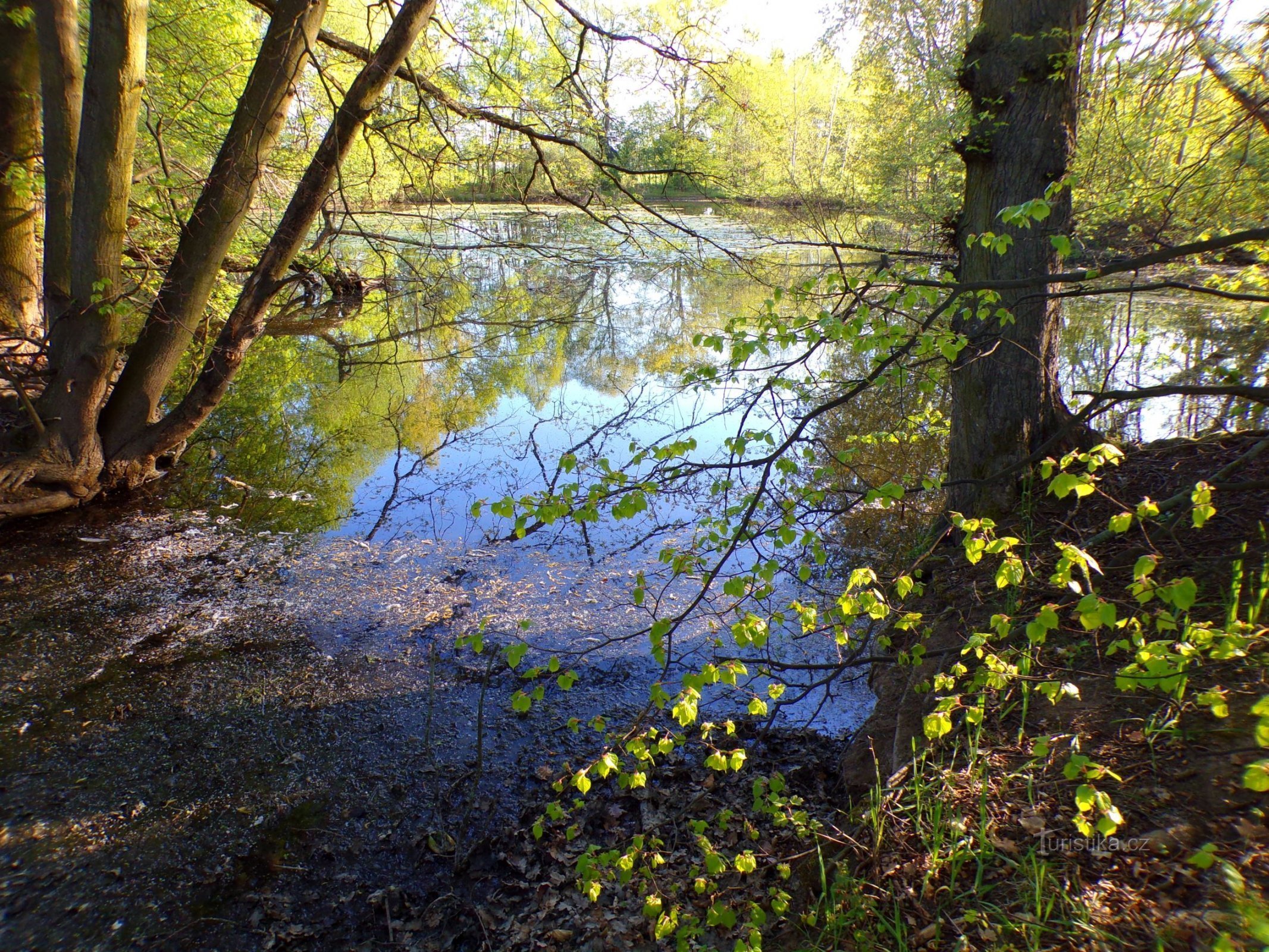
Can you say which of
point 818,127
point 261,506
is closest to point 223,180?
point 261,506

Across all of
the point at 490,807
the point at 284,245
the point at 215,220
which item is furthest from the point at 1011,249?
the point at 215,220

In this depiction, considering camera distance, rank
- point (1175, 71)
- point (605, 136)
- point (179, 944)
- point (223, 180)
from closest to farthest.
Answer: point (179, 944) < point (1175, 71) < point (223, 180) < point (605, 136)

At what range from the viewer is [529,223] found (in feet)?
26.7

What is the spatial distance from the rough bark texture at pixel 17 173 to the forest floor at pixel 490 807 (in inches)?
140

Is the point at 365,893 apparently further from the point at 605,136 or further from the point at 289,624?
the point at 605,136

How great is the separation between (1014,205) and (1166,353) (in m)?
8.08

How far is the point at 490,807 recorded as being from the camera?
3219mm

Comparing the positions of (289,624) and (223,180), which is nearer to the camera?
(289,624)

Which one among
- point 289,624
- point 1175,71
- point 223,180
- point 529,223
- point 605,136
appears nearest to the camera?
point 1175,71

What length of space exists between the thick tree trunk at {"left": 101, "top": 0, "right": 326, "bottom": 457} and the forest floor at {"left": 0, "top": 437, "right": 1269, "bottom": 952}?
2024 millimetres

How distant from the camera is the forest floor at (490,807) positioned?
1.96 meters

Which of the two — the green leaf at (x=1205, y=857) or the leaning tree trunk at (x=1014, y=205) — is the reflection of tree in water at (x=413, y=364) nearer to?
the leaning tree trunk at (x=1014, y=205)

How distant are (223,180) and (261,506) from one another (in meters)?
2.81

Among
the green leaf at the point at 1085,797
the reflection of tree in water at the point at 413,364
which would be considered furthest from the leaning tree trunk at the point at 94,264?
the green leaf at the point at 1085,797
